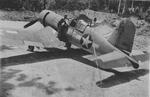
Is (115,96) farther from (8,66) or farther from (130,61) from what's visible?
(8,66)

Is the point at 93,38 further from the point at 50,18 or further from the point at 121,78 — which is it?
the point at 50,18

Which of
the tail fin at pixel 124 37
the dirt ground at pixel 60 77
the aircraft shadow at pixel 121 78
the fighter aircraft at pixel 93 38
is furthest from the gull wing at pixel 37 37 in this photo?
the aircraft shadow at pixel 121 78

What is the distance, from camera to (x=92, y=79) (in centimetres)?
1034

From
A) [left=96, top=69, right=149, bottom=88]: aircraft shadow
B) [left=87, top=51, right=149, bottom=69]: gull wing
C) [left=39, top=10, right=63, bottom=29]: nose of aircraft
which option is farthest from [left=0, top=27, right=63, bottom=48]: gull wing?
[left=96, top=69, right=149, bottom=88]: aircraft shadow

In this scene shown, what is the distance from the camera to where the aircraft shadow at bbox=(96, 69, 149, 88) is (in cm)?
991

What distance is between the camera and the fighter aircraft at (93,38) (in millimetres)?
10227

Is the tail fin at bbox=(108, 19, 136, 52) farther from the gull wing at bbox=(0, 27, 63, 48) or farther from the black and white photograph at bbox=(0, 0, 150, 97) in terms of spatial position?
the gull wing at bbox=(0, 27, 63, 48)

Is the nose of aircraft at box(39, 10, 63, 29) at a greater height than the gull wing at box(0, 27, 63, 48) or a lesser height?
greater

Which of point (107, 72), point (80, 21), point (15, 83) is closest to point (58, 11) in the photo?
point (80, 21)

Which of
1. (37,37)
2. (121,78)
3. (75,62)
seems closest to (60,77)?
(75,62)

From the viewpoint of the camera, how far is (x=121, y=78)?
35.2ft

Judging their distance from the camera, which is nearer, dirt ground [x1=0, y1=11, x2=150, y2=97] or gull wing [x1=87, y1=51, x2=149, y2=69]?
dirt ground [x1=0, y1=11, x2=150, y2=97]

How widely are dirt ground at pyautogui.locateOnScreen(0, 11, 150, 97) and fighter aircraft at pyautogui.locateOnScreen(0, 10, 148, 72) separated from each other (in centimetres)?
67

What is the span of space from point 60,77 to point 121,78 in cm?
256
